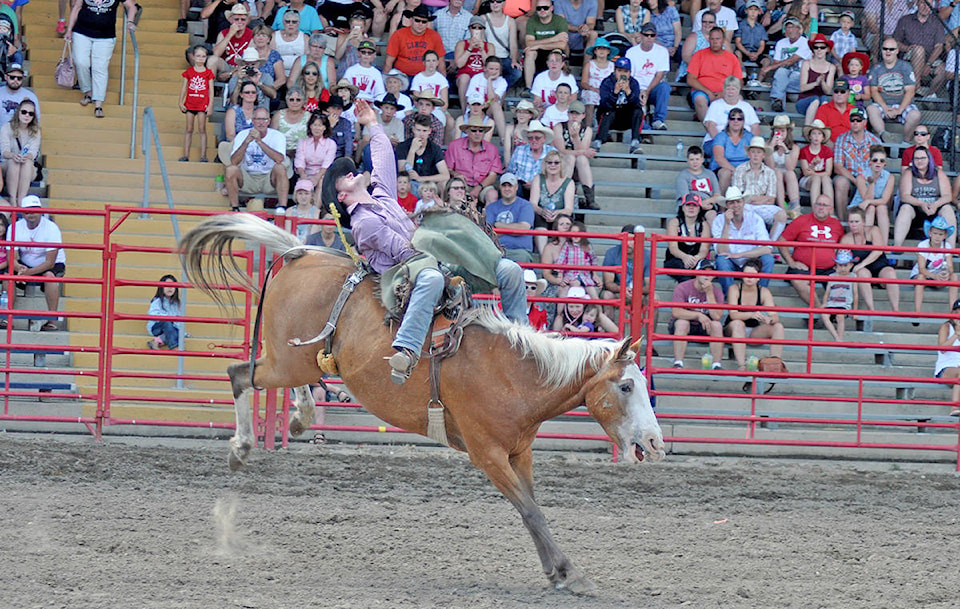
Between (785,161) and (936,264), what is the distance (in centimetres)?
200

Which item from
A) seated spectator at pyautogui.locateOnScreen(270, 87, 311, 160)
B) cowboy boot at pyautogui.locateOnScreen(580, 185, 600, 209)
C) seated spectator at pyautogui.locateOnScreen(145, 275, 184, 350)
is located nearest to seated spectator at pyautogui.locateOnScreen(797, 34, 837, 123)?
cowboy boot at pyautogui.locateOnScreen(580, 185, 600, 209)

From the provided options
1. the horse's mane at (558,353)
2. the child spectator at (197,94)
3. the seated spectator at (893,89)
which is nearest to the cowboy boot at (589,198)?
the seated spectator at (893,89)

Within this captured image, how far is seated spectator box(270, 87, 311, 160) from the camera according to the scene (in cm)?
1192

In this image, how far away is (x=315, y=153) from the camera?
1155 cm

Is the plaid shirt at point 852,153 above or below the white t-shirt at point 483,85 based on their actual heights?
below

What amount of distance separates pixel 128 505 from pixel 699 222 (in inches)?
254

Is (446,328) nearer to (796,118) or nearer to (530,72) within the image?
(530,72)

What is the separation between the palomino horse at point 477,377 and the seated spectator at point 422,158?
4.84m

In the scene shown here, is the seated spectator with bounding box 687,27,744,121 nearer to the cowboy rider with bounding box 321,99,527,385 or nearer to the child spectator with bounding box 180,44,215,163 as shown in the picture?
the child spectator with bounding box 180,44,215,163

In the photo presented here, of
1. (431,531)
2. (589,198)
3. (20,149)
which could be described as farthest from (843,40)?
(431,531)

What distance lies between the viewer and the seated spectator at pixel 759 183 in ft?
39.5

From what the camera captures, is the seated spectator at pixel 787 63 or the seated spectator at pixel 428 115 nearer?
the seated spectator at pixel 428 115

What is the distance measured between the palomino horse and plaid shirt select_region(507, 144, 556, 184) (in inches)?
208

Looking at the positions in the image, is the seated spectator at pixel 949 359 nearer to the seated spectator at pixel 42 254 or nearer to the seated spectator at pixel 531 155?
the seated spectator at pixel 531 155
